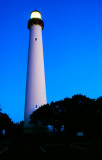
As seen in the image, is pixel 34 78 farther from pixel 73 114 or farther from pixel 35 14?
pixel 35 14

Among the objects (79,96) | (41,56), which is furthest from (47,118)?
(41,56)

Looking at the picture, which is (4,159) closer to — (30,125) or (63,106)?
(63,106)

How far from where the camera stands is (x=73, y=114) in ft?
102

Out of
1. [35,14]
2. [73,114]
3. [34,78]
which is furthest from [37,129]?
[35,14]

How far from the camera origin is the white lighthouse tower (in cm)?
3922

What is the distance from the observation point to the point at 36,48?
4262 centimetres

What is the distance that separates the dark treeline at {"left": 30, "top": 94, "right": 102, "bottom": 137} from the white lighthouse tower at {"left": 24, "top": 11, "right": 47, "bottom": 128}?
195 inches

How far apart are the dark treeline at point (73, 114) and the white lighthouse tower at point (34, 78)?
4.96 m

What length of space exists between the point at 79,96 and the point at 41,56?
1285cm

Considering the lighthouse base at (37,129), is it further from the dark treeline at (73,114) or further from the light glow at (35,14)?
the light glow at (35,14)

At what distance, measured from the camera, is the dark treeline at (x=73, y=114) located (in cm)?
3125

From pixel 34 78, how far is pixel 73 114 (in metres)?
12.3

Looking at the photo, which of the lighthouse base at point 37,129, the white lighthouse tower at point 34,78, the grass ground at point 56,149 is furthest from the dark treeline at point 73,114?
the grass ground at point 56,149

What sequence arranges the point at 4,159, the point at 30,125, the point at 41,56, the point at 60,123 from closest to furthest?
the point at 4,159 → the point at 60,123 → the point at 30,125 → the point at 41,56
